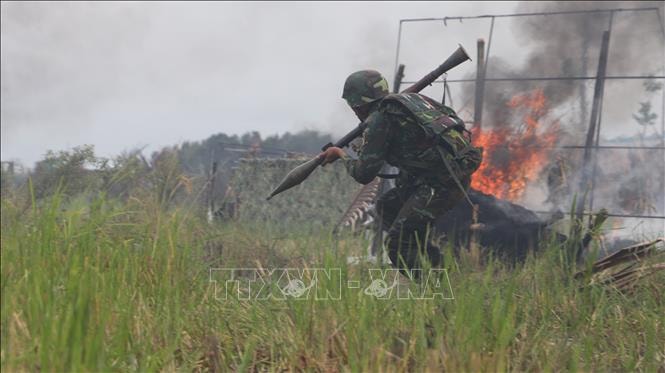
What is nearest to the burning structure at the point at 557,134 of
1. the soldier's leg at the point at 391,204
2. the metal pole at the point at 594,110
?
the metal pole at the point at 594,110

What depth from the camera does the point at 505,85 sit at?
1143 cm

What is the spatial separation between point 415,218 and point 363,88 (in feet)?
2.62

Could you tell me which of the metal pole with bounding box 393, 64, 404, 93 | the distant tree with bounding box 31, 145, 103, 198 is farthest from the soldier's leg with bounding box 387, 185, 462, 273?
the metal pole with bounding box 393, 64, 404, 93

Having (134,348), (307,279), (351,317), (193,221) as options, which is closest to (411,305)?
(351,317)

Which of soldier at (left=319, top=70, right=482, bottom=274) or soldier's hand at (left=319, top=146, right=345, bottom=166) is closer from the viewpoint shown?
soldier at (left=319, top=70, right=482, bottom=274)

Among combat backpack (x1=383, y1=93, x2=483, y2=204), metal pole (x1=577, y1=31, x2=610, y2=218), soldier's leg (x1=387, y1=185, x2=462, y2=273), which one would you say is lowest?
soldier's leg (x1=387, y1=185, x2=462, y2=273)

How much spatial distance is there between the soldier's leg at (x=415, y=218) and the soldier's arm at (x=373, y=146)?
12.5 inches

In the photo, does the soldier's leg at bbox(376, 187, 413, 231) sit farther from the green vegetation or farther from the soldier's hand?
the green vegetation

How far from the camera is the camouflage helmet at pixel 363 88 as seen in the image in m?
4.41

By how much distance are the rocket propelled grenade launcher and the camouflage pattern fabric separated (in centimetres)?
18

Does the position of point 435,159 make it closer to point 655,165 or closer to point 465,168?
point 465,168

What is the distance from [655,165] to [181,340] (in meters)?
8.92

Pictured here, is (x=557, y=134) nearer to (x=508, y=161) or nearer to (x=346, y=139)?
(x=508, y=161)

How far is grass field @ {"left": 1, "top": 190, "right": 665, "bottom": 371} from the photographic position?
246cm
